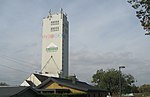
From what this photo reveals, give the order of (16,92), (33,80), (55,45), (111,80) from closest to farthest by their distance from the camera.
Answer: (16,92) → (33,80) → (111,80) → (55,45)

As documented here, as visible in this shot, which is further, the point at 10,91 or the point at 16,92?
the point at 10,91

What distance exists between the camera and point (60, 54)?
386ft

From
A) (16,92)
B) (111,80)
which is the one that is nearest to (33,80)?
(111,80)

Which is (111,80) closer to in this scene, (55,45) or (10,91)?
(55,45)

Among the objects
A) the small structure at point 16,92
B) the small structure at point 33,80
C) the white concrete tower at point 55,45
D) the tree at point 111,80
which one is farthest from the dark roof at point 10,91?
the white concrete tower at point 55,45

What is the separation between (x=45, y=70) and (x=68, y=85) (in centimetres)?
7346

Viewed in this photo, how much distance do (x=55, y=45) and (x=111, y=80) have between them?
107 ft

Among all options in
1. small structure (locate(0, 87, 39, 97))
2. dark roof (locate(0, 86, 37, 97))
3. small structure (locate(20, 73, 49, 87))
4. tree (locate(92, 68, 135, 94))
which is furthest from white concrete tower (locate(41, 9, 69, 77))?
dark roof (locate(0, 86, 37, 97))

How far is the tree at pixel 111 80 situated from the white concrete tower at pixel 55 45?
2023 centimetres

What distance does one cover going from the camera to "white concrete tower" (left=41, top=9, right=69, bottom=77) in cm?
11669

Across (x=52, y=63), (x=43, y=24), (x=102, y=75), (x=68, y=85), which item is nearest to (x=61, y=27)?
(x=43, y=24)

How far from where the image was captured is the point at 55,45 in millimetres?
118688

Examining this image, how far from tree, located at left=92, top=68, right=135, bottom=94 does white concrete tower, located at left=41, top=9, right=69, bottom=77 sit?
2023cm

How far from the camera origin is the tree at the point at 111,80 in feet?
310
